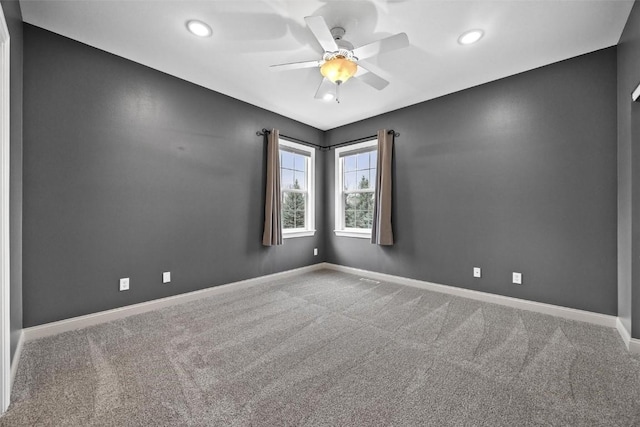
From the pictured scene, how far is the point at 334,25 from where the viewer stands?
2197 mm

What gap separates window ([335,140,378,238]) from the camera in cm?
447

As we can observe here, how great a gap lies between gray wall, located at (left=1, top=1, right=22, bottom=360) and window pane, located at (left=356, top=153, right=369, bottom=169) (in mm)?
3953

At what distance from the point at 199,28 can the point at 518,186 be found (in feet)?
11.7

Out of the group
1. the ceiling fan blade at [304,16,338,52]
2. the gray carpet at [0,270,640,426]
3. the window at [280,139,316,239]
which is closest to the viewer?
the gray carpet at [0,270,640,426]

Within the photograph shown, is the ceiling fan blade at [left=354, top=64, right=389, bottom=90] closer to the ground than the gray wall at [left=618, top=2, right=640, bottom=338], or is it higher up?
higher up

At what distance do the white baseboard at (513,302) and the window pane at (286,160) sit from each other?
2.24 metres

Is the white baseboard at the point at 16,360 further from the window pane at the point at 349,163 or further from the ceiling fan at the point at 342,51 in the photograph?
the window pane at the point at 349,163

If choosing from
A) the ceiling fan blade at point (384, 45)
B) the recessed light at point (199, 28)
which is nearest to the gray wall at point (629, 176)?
the ceiling fan blade at point (384, 45)

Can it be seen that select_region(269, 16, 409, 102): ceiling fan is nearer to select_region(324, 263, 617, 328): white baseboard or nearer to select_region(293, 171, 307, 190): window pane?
select_region(293, 171, 307, 190): window pane

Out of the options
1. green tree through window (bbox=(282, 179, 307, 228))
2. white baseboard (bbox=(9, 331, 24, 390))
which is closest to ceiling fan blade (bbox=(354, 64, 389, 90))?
green tree through window (bbox=(282, 179, 307, 228))

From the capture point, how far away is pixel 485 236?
3225 millimetres

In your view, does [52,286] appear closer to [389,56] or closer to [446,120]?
[389,56]

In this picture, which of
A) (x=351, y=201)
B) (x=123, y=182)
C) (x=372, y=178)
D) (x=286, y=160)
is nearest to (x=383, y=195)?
(x=372, y=178)

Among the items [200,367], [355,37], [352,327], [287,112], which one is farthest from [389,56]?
[200,367]
